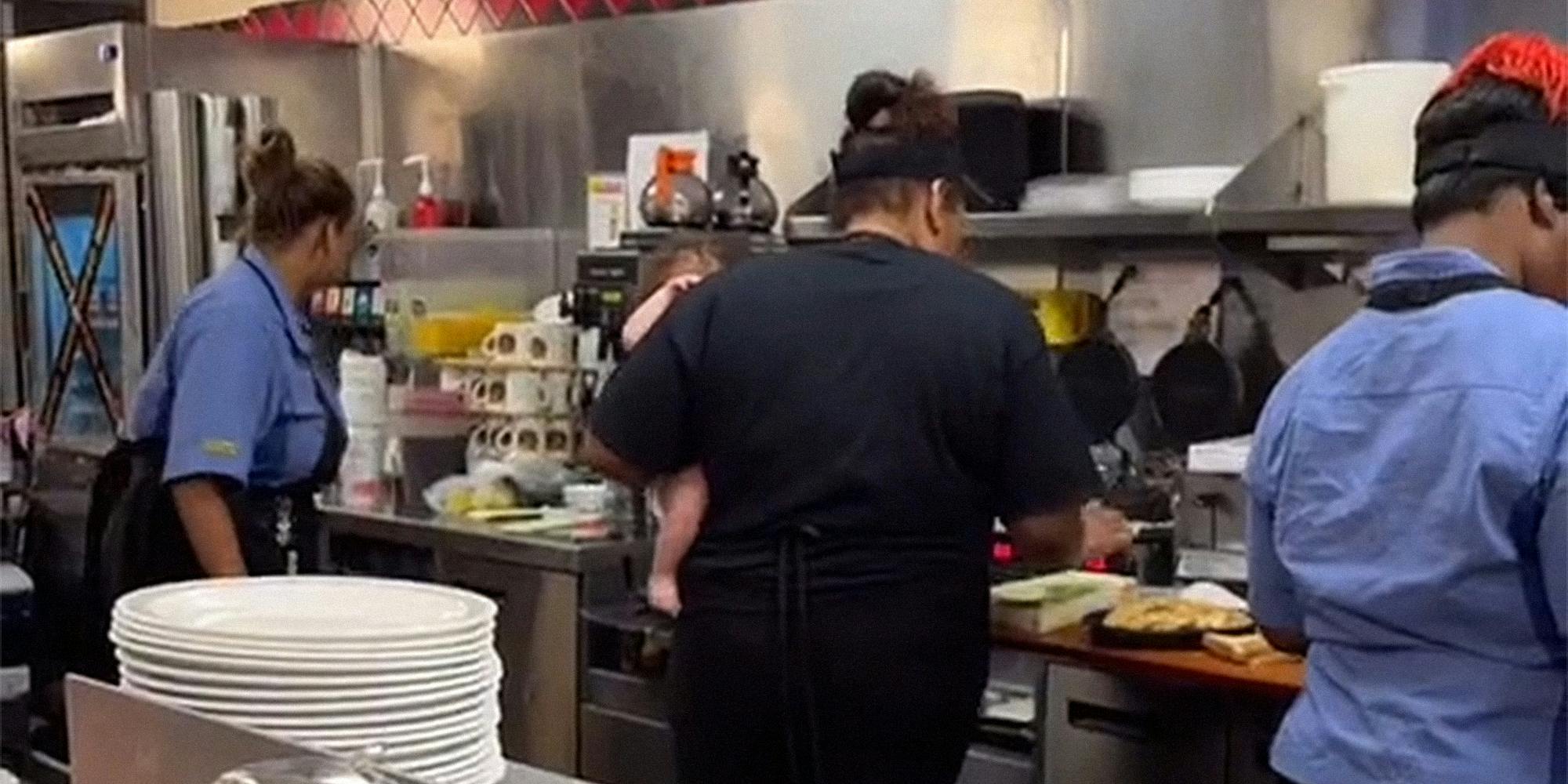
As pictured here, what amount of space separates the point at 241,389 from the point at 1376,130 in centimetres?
189

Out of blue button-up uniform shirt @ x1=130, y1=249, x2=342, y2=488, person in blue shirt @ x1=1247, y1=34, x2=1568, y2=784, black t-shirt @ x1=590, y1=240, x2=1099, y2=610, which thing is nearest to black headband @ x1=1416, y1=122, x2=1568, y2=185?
person in blue shirt @ x1=1247, y1=34, x2=1568, y2=784

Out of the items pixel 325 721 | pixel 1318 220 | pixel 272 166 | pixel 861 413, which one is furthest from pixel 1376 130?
pixel 325 721

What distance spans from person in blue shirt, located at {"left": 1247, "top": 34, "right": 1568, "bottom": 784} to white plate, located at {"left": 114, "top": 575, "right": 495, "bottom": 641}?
861 millimetres

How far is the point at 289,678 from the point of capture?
1547 millimetres

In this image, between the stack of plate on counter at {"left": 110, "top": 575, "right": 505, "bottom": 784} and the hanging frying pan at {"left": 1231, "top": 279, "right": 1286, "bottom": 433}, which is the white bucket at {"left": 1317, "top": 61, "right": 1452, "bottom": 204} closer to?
the hanging frying pan at {"left": 1231, "top": 279, "right": 1286, "bottom": 433}

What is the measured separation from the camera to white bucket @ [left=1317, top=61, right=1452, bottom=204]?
3.29 meters

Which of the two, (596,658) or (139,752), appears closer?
(139,752)

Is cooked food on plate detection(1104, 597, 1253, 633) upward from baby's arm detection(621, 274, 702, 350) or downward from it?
downward

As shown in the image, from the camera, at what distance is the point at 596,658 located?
13.4 feet

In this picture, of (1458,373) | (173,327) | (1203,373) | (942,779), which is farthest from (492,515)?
(1458,373)

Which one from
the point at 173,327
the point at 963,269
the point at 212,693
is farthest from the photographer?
the point at 173,327

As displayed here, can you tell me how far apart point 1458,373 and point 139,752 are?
1.22 metres

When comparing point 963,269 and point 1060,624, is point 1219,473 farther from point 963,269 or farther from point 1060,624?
point 963,269

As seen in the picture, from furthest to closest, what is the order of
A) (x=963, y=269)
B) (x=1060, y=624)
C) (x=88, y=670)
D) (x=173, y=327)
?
1. (x=88, y=670)
2. (x=173, y=327)
3. (x=1060, y=624)
4. (x=963, y=269)
